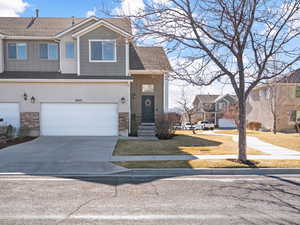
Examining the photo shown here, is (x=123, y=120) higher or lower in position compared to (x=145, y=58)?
lower

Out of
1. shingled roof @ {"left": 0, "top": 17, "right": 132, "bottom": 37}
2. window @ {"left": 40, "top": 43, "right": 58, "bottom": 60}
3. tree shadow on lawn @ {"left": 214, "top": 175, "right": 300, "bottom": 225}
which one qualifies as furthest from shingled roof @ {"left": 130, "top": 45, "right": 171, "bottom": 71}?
tree shadow on lawn @ {"left": 214, "top": 175, "right": 300, "bottom": 225}

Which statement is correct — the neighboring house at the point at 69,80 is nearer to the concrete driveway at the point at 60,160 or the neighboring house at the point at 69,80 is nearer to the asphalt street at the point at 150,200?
the concrete driveway at the point at 60,160

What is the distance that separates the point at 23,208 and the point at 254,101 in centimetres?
3410

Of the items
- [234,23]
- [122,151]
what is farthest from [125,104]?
[234,23]

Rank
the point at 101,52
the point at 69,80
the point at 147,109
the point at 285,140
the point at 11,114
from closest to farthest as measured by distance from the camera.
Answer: the point at 285,140 → the point at 69,80 → the point at 11,114 → the point at 101,52 → the point at 147,109

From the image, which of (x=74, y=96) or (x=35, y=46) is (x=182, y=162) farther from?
(x=35, y=46)

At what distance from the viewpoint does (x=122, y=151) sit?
990 centimetres

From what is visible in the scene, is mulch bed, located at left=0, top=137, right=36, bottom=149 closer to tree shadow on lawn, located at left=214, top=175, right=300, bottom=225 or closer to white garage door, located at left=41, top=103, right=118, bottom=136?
white garage door, located at left=41, top=103, right=118, bottom=136

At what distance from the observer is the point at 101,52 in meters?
15.0

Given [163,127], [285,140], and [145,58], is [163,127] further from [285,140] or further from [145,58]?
[285,140]

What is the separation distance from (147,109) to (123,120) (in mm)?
2984

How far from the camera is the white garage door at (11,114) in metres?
14.7

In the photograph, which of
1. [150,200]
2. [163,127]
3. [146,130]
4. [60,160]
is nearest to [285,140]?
[163,127]

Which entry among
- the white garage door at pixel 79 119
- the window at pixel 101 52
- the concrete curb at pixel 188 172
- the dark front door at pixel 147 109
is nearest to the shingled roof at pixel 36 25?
the window at pixel 101 52
